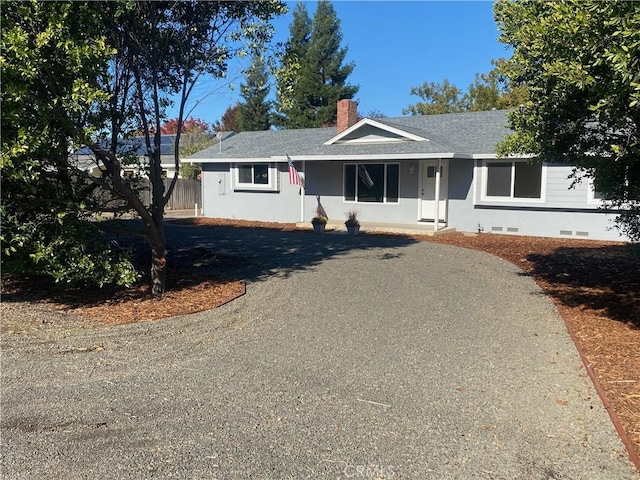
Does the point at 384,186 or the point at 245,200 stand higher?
the point at 384,186

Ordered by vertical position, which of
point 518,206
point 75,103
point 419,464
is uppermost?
point 75,103

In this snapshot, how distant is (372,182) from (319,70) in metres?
29.2

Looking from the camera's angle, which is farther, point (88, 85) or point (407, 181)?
point (407, 181)

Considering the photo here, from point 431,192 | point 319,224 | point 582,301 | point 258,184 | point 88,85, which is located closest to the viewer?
point 88,85

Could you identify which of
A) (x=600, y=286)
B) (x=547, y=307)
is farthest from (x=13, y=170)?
(x=600, y=286)

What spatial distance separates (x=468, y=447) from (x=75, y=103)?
16.7ft

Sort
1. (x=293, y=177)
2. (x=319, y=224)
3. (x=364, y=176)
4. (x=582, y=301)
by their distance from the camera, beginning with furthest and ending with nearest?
(x=293, y=177) → (x=364, y=176) → (x=319, y=224) → (x=582, y=301)

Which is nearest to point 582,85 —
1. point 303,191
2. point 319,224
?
point 319,224

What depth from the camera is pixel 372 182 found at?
1852 cm

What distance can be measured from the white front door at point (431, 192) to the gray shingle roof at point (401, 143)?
92 centimetres

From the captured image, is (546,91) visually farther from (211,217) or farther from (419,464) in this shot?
(211,217)

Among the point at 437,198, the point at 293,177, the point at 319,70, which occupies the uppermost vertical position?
the point at 319,70

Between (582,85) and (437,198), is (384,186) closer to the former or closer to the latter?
(437,198)

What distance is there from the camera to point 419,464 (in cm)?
336
